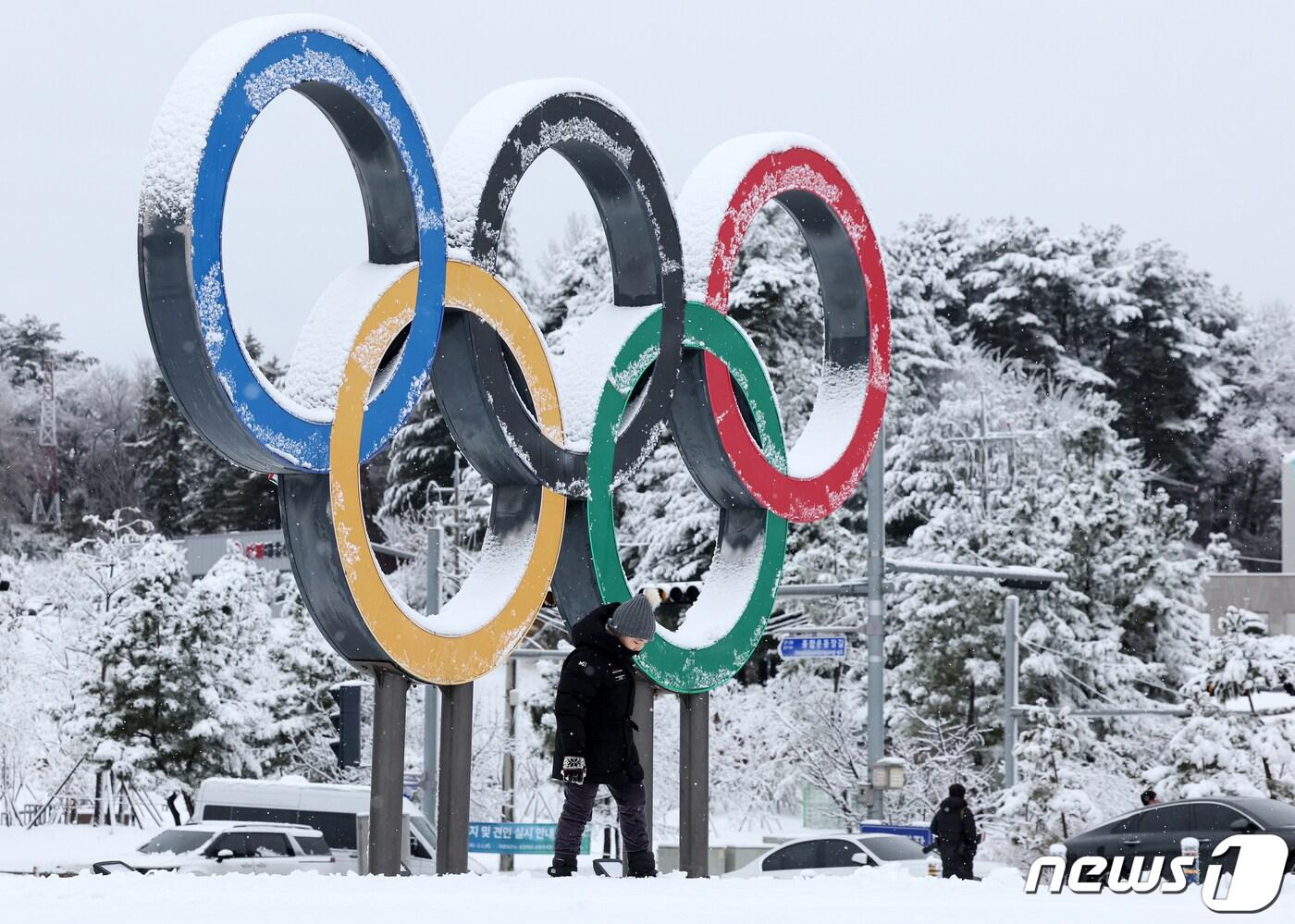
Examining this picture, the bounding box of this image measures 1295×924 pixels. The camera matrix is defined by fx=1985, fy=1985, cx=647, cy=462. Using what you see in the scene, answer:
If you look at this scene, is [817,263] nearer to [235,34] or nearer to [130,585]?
[235,34]

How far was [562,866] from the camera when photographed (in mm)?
11625

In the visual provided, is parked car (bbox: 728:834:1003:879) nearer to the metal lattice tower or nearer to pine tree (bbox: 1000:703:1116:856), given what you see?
pine tree (bbox: 1000:703:1116:856)

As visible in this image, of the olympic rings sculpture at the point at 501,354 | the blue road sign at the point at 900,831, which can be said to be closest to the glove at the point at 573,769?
the olympic rings sculpture at the point at 501,354

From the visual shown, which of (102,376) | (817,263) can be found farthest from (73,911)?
(102,376)

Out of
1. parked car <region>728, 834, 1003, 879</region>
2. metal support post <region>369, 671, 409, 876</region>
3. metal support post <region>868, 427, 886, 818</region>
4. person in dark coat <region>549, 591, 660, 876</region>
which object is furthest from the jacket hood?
metal support post <region>868, 427, 886, 818</region>

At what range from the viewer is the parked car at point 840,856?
843 inches

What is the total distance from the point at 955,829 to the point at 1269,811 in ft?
11.9

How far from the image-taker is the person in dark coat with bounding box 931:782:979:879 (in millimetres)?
19781

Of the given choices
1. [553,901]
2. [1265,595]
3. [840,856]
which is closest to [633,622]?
[553,901]

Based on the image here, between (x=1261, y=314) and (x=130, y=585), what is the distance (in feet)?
182

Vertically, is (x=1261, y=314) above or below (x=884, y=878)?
above

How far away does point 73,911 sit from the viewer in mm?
7969

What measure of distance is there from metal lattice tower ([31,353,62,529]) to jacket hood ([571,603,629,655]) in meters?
73.2

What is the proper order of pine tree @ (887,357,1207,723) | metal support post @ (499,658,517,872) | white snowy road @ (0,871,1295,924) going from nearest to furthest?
white snowy road @ (0,871,1295,924)
metal support post @ (499,658,517,872)
pine tree @ (887,357,1207,723)
